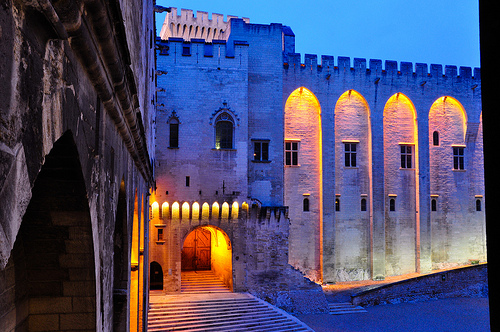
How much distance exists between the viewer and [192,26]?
43281 mm

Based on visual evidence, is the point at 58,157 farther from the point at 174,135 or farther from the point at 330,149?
the point at 330,149

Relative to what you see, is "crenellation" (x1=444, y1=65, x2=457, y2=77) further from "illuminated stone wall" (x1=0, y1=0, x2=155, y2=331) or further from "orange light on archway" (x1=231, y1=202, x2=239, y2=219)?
"illuminated stone wall" (x1=0, y1=0, x2=155, y2=331)

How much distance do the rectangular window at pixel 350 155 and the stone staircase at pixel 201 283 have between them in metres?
11.8

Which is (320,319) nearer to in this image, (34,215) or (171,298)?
(171,298)

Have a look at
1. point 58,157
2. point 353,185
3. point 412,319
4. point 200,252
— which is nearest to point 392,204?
point 353,185

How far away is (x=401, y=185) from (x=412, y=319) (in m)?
10.3

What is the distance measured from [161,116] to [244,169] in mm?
5441

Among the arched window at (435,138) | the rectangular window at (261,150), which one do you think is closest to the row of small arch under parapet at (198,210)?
the rectangular window at (261,150)

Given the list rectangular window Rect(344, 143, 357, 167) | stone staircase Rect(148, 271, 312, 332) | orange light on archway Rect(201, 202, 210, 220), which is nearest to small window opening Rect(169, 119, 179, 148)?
orange light on archway Rect(201, 202, 210, 220)

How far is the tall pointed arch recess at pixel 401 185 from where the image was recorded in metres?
28.7

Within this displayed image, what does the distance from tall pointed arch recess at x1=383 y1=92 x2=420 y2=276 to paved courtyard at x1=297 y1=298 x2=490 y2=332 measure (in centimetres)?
417

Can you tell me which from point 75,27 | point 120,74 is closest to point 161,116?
point 120,74

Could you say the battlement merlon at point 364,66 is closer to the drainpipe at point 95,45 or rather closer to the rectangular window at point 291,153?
the rectangular window at point 291,153

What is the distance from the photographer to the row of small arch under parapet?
21828mm
